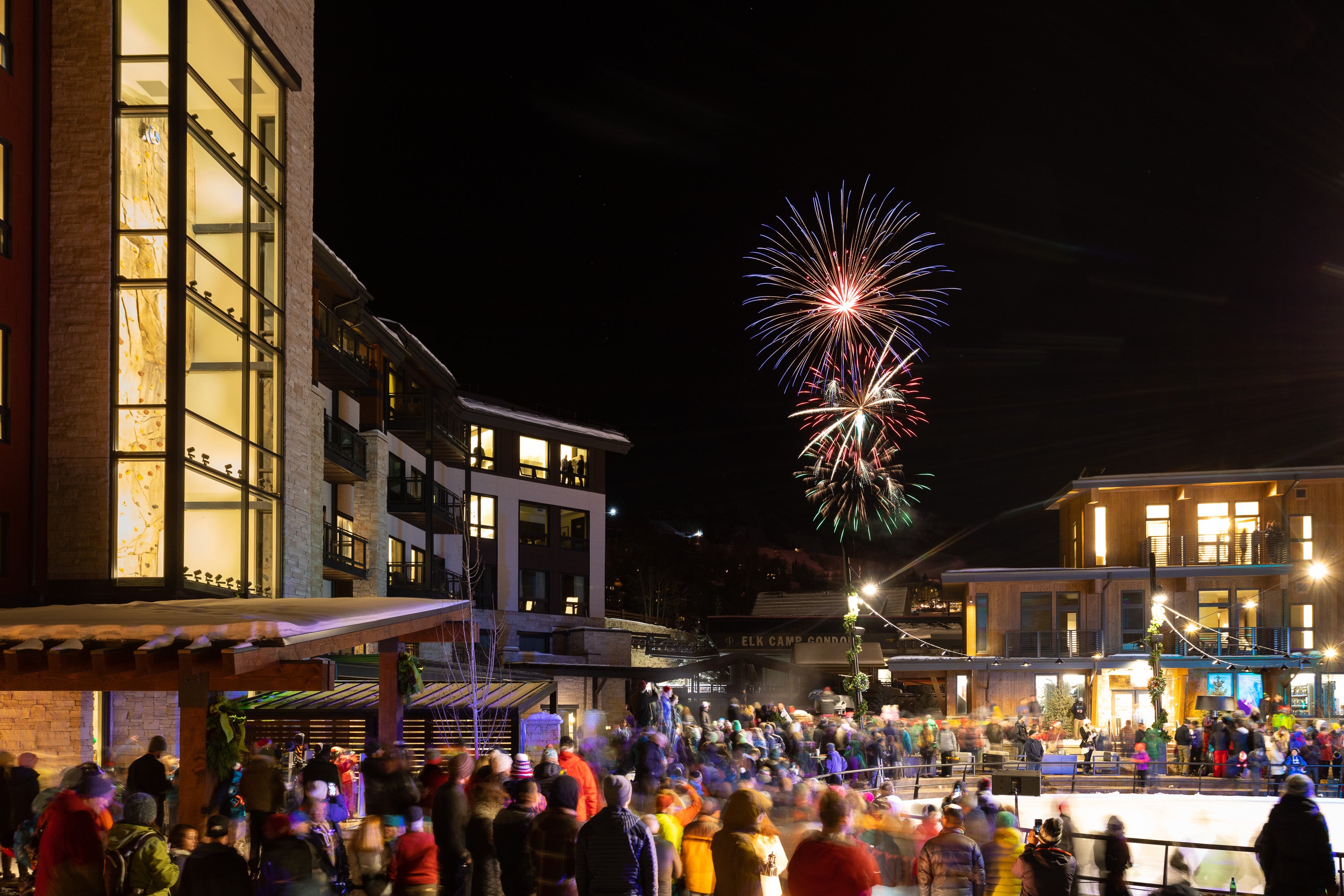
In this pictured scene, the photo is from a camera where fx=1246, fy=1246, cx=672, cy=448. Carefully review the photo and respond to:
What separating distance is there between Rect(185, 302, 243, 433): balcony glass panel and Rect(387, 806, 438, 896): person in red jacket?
12.6m

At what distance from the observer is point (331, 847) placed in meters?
10.8

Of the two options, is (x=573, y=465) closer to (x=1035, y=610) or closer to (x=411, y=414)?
(x=411, y=414)

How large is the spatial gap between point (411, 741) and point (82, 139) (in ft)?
34.4

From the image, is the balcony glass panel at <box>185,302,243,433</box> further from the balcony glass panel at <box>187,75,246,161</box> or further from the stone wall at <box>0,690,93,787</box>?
the stone wall at <box>0,690,93,787</box>

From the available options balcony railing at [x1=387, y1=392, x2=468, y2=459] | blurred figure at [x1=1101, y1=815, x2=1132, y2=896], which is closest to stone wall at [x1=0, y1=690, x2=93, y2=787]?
blurred figure at [x1=1101, y1=815, x2=1132, y2=896]

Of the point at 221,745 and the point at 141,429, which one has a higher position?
the point at 141,429

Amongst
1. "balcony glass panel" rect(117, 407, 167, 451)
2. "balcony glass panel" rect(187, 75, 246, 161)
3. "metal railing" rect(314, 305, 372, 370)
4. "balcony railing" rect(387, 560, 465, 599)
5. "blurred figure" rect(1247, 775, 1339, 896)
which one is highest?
"balcony glass panel" rect(187, 75, 246, 161)

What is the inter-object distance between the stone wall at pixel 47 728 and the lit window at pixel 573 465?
32.5 m

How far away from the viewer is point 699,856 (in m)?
9.88

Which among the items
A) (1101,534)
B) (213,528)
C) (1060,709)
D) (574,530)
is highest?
(574,530)

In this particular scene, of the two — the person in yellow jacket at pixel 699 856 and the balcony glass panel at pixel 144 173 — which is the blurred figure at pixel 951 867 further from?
the balcony glass panel at pixel 144 173

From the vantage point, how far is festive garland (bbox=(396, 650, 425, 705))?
15.8m

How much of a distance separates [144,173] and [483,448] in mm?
28342

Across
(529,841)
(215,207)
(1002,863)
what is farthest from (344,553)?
(529,841)
